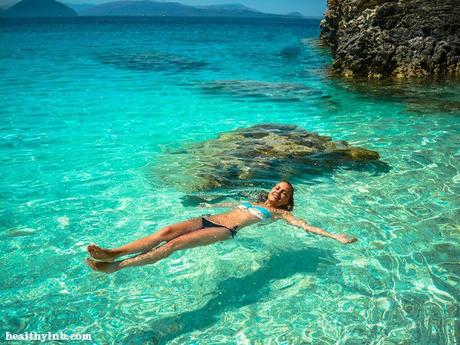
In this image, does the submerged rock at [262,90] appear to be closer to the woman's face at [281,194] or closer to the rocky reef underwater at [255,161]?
the rocky reef underwater at [255,161]

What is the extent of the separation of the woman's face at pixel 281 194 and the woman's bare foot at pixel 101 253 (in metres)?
2.67

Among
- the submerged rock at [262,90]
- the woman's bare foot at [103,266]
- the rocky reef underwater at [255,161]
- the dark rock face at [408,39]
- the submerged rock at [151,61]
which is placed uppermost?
the dark rock face at [408,39]

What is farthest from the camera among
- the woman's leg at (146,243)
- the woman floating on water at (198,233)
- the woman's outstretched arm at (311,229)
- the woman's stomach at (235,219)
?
the woman's stomach at (235,219)

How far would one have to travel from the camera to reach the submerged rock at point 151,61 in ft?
86.2

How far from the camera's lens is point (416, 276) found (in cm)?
560

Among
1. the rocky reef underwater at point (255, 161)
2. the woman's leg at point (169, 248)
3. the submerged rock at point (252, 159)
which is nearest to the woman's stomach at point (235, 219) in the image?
the woman's leg at point (169, 248)

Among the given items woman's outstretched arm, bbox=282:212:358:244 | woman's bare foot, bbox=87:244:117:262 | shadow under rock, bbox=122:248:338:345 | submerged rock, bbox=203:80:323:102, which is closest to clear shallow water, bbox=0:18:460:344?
shadow under rock, bbox=122:248:338:345

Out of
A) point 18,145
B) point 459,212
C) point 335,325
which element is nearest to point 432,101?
point 459,212

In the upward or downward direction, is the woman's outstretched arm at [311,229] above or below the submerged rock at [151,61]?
below

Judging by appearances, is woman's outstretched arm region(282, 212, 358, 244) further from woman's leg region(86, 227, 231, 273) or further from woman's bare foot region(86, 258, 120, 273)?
woman's bare foot region(86, 258, 120, 273)

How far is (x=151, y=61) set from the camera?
2970 centimetres

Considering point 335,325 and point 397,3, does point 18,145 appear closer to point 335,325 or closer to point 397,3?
point 335,325

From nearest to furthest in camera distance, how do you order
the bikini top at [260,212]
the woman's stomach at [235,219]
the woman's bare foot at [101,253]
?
the woman's bare foot at [101,253] → the woman's stomach at [235,219] → the bikini top at [260,212]

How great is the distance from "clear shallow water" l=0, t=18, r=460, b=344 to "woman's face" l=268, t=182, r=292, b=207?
66 cm
